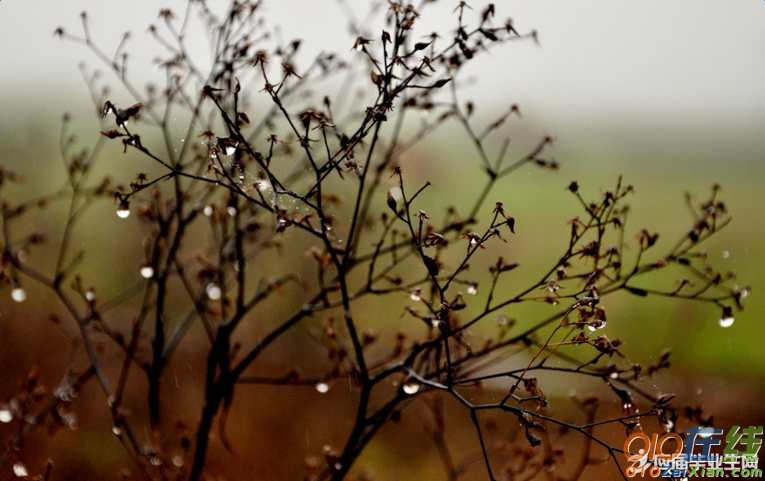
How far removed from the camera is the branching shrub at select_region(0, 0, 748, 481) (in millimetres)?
540

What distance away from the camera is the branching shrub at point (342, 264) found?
540mm

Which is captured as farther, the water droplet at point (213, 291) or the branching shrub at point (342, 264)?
the water droplet at point (213, 291)

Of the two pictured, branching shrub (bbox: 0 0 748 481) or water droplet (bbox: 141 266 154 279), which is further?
water droplet (bbox: 141 266 154 279)

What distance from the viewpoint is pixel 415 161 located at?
1.17 m

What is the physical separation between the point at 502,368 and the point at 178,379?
0.88 m

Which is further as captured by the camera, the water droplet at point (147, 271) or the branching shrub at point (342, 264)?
the water droplet at point (147, 271)

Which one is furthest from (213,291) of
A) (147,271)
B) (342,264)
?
(342,264)

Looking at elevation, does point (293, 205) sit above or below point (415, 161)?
below

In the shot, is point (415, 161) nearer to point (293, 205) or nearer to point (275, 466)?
point (293, 205)

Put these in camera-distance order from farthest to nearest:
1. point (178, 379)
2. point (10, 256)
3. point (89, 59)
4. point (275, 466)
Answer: point (178, 379) → point (275, 466) → point (89, 59) → point (10, 256)

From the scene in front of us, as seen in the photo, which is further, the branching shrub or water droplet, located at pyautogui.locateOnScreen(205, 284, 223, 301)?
water droplet, located at pyautogui.locateOnScreen(205, 284, 223, 301)

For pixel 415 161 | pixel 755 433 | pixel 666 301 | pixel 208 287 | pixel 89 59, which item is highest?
pixel 89 59

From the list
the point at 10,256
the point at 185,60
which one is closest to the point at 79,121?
the point at 10,256

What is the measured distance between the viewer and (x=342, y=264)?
1.83 ft
